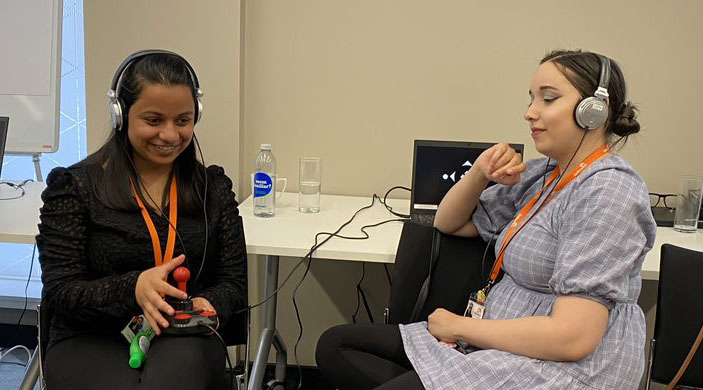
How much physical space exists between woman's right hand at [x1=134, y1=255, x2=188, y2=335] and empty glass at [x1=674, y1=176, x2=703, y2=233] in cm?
170

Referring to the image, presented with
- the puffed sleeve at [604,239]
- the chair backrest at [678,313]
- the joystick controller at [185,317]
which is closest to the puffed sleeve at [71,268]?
the joystick controller at [185,317]

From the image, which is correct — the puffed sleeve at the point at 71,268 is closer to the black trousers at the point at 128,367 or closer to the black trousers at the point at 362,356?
the black trousers at the point at 128,367

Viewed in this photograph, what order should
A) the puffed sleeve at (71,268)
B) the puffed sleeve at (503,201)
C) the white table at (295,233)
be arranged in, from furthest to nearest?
the white table at (295,233), the puffed sleeve at (503,201), the puffed sleeve at (71,268)

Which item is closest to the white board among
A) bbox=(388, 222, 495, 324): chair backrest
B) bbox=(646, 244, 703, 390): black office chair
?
bbox=(388, 222, 495, 324): chair backrest

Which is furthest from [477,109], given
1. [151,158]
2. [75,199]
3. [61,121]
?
[61,121]

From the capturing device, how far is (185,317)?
1.36 m

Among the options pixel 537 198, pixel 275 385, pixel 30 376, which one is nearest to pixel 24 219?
pixel 30 376

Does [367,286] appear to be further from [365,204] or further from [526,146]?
[526,146]

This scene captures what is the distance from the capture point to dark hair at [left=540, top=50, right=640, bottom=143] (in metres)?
1.28

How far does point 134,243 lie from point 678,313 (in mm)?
1425

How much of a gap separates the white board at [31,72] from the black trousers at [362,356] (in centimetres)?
147

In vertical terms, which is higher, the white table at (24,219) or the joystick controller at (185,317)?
the white table at (24,219)

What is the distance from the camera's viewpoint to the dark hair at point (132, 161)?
55.6 inches

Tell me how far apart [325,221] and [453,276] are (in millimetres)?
567
